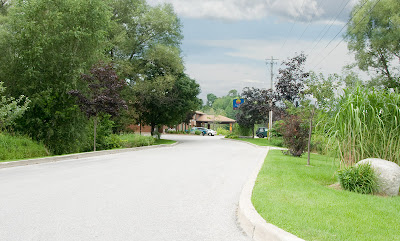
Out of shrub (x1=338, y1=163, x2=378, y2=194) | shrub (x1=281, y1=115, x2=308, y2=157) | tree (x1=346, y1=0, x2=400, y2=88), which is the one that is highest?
tree (x1=346, y1=0, x2=400, y2=88)

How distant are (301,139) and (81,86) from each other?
13.2 m

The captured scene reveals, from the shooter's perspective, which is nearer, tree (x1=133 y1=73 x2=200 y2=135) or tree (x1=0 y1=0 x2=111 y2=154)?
tree (x1=0 y1=0 x2=111 y2=154)

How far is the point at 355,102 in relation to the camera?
8508 mm

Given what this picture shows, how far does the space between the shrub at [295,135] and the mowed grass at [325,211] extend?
29.8 ft

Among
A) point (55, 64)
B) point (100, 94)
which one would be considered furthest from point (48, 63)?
point (100, 94)

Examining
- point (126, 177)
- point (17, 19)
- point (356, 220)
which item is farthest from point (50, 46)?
point (356, 220)

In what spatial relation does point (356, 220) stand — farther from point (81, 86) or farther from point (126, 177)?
point (81, 86)

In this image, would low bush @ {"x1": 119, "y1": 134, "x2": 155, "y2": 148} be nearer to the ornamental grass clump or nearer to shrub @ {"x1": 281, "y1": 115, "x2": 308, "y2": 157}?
shrub @ {"x1": 281, "y1": 115, "x2": 308, "y2": 157}

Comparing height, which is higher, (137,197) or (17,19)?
(17,19)

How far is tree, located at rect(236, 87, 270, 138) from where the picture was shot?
4362 centimetres

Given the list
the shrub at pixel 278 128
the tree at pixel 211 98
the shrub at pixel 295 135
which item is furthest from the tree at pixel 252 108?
the tree at pixel 211 98

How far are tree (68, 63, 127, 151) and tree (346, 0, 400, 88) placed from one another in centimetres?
2386

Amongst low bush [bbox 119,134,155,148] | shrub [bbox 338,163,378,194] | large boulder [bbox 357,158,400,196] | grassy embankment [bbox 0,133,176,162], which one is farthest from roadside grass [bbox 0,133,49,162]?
large boulder [bbox 357,158,400,196]

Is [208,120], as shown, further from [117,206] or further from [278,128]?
[117,206]
